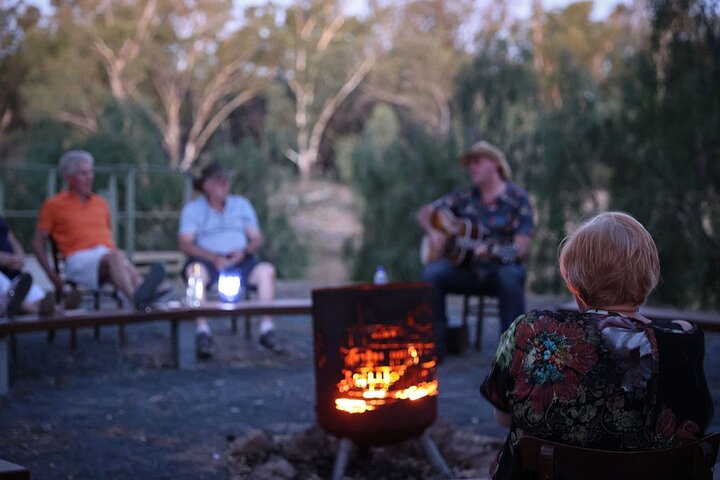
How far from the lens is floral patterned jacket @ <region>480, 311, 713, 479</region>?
1.83 metres

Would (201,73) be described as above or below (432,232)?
above

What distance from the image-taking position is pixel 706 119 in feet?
25.7

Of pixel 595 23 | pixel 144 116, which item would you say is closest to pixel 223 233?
pixel 144 116

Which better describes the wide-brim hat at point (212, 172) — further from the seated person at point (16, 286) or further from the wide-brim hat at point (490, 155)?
the wide-brim hat at point (490, 155)

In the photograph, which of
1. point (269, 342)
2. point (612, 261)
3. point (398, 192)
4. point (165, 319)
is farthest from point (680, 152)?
point (612, 261)

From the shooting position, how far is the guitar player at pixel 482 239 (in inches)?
219

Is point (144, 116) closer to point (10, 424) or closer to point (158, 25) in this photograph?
point (158, 25)

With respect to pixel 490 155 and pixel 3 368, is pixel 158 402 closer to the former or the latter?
pixel 3 368

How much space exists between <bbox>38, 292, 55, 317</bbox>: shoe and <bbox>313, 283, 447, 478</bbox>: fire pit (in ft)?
7.45

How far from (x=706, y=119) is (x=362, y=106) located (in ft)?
80.7

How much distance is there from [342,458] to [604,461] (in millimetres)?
1723

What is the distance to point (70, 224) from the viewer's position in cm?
602

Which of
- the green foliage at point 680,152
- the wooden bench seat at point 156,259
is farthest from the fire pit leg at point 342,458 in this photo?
the wooden bench seat at point 156,259

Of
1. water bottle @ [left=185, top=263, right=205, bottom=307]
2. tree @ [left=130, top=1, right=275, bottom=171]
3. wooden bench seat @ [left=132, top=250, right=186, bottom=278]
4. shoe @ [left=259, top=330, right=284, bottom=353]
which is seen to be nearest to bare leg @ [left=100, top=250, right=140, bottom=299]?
water bottle @ [left=185, top=263, right=205, bottom=307]
